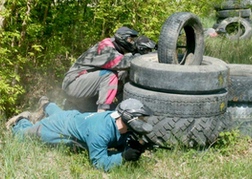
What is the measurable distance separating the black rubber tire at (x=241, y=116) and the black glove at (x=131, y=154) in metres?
1.46

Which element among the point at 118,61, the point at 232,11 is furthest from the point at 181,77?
the point at 232,11

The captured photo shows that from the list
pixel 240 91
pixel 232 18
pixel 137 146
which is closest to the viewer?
pixel 137 146

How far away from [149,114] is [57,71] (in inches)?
104

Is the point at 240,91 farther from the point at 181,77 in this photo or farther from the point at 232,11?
the point at 232,11

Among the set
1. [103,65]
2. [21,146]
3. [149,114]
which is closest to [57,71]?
[103,65]

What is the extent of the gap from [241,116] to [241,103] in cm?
15

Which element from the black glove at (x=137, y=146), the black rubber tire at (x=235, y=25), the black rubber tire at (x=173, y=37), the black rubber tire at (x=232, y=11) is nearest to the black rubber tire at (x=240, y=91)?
the black rubber tire at (x=173, y=37)

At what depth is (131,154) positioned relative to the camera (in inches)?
183

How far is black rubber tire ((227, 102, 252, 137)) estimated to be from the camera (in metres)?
5.66

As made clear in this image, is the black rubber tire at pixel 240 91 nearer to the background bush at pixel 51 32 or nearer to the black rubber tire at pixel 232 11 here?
the background bush at pixel 51 32

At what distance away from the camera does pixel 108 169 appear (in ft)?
15.5

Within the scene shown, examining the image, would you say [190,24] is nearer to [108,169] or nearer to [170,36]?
[170,36]

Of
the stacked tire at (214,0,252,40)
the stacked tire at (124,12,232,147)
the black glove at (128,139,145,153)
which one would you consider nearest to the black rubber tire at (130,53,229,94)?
the stacked tire at (124,12,232,147)

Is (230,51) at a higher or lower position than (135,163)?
higher
